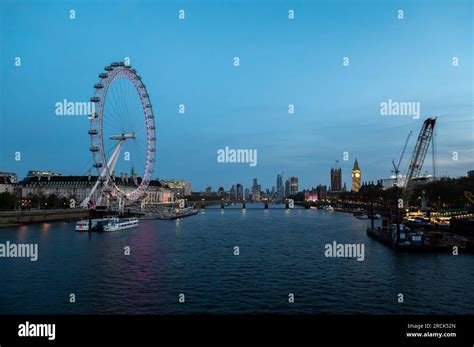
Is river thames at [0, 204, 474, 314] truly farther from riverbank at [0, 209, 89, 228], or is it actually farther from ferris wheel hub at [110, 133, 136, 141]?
ferris wheel hub at [110, 133, 136, 141]

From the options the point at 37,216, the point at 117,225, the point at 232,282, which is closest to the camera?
the point at 232,282

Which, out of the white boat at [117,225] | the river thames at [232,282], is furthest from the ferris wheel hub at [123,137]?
the river thames at [232,282]

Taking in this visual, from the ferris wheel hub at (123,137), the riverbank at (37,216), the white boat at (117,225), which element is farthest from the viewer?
the ferris wheel hub at (123,137)

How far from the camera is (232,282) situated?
26.0 m

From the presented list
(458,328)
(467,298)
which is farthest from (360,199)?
(458,328)

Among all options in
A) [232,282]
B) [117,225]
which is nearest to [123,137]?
[117,225]

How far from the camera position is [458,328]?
31.4 ft

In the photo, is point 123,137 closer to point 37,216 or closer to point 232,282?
point 37,216

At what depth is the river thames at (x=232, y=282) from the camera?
20.6m

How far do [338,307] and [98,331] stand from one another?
46.2ft

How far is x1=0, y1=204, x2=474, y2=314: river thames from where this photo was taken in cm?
2058

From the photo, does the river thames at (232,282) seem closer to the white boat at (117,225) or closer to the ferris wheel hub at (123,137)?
the white boat at (117,225)

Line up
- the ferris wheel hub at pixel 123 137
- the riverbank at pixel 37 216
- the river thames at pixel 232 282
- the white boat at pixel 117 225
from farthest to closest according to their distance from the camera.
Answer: the ferris wheel hub at pixel 123 137, the riverbank at pixel 37 216, the white boat at pixel 117 225, the river thames at pixel 232 282

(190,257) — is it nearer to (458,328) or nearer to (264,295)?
(264,295)
